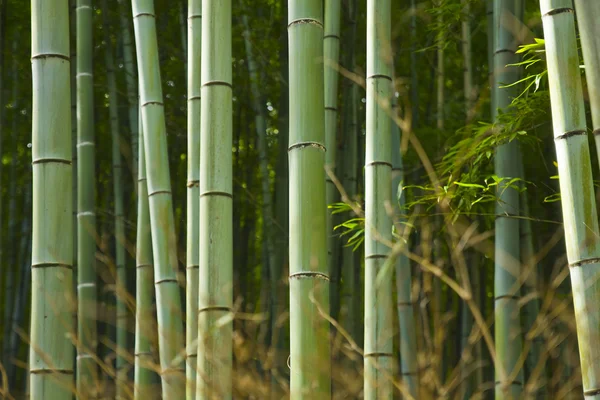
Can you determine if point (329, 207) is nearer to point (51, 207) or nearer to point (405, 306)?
point (405, 306)

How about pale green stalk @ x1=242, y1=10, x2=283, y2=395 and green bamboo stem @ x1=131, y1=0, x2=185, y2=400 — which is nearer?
green bamboo stem @ x1=131, y1=0, x2=185, y2=400

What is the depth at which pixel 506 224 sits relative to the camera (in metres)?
3.35

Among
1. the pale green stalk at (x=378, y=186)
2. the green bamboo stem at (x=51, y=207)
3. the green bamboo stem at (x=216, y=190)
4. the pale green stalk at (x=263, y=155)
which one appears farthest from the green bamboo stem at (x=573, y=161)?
the pale green stalk at (x=263, y=155)

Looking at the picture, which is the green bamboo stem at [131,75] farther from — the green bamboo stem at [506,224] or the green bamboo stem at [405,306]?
the green bamboo stem at [506,224]

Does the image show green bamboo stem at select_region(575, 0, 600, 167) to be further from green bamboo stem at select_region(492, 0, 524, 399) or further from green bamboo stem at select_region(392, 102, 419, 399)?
green bamboo stem at select_region(392, 102, 419, 399)

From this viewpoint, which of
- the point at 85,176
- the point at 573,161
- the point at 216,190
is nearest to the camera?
the point at 573,161

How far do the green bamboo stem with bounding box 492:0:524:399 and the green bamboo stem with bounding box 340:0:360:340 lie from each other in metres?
1.36

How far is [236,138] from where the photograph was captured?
6.48 metres

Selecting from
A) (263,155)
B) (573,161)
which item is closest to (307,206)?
(573,161)

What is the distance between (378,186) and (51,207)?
0.92 m

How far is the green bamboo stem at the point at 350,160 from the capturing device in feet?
16.1

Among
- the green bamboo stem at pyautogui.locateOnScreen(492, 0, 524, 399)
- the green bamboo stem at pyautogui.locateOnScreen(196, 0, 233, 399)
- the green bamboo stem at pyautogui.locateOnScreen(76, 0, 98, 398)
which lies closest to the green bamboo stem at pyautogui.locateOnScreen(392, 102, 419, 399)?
the green bamboo stem at pyautogui.locateOnScreen(492, 0, 524, 399)

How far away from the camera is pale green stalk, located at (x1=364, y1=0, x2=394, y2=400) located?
2459 mm

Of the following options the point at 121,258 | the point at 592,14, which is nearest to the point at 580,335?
the point at 592,14
